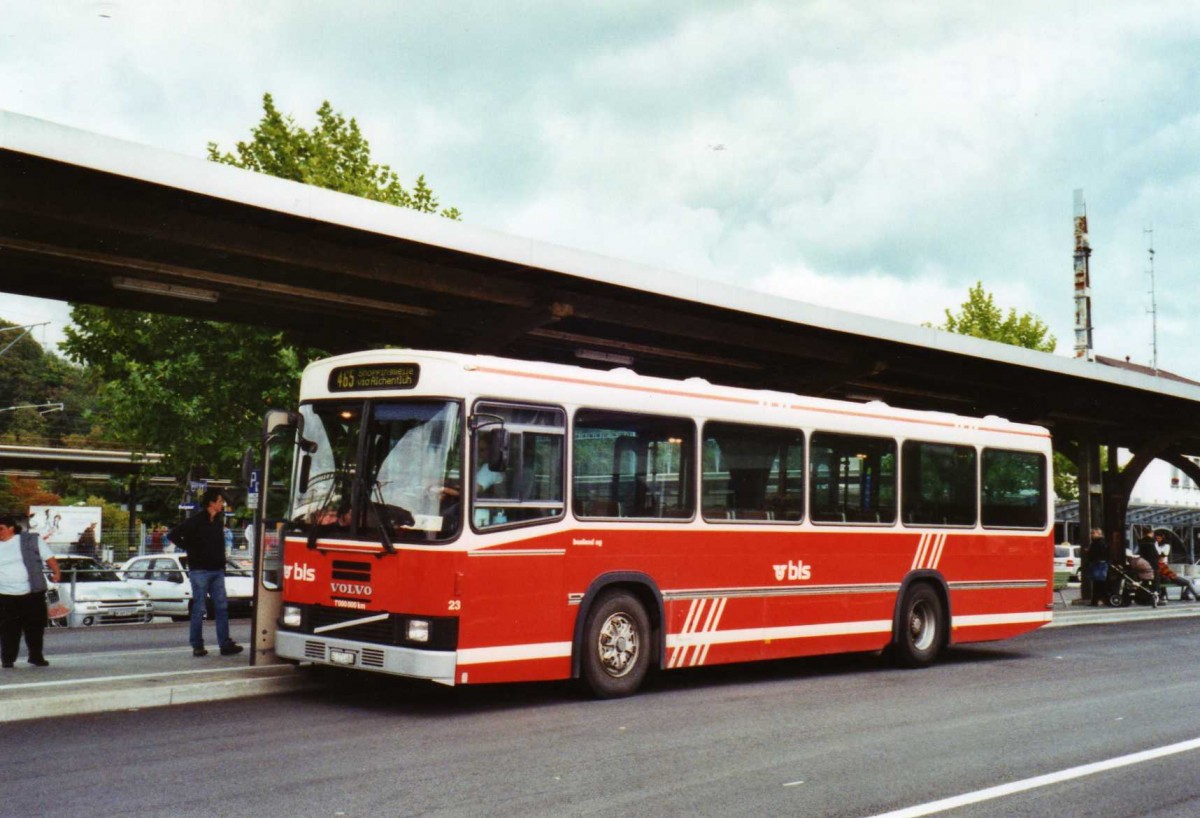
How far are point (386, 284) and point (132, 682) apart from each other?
6695 millimetres

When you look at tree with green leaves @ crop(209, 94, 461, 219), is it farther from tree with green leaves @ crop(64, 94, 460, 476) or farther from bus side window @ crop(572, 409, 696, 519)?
bus side window @ crop(572, 409, 696, 519)

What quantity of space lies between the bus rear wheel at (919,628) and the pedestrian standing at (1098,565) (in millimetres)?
15864

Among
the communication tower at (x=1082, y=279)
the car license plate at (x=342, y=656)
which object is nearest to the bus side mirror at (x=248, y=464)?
the car license plate at (x=342, y=656)

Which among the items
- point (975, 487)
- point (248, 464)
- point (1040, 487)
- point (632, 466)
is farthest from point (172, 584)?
point (1040, 487)

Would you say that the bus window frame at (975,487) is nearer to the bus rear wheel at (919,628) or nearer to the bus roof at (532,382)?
the bus rear wheel at (919,628)

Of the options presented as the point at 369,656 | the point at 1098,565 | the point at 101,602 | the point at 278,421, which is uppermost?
the point at 278,421

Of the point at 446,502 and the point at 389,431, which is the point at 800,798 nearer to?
the point at 446,502

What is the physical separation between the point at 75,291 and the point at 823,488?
32.6ft

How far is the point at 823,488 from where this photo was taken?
13141mm

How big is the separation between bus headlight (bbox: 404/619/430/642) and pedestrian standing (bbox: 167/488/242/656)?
3863 mm

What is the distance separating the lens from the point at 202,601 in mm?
12625

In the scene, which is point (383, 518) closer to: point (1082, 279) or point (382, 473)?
point (382, 473)

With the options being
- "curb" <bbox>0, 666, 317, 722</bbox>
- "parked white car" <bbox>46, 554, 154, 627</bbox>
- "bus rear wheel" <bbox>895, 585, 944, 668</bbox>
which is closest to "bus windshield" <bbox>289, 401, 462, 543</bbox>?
"curb" <bbox>0, 666, 317, 722</bbox>

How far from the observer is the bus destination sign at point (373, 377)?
33.3 feet
